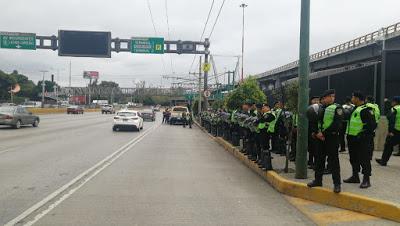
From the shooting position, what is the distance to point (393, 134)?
12836mm

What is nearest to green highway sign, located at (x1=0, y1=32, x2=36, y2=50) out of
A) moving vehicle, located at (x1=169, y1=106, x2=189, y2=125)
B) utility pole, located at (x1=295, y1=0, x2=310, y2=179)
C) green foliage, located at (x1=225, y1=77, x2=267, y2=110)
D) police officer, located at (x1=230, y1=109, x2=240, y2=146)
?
moving vehicle, located at (x1=169, y1=106, x2=189, y2=125)

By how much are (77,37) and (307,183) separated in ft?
113

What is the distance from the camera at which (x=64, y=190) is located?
9.84 meters

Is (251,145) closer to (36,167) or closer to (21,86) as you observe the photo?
(36,167)

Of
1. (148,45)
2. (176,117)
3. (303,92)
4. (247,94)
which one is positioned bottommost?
(176,117)

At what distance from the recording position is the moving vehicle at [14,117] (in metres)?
30.1

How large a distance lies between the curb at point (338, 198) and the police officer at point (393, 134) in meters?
3.24

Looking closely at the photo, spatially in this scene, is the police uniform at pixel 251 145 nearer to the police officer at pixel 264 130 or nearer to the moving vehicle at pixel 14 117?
the police officer at pixel 264 130

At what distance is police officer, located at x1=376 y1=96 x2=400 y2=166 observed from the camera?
12.8m

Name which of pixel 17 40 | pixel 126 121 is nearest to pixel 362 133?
pixel 126 121

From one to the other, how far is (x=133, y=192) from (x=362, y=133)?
4.27 meters

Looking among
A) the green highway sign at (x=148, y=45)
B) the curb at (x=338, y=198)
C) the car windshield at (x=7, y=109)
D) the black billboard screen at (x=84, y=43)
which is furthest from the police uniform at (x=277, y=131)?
the black billboard screen at (x=84, y=43)

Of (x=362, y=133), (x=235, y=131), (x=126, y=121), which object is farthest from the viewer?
(x=126, y=121)

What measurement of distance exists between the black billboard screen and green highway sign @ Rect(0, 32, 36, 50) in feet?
7.19
